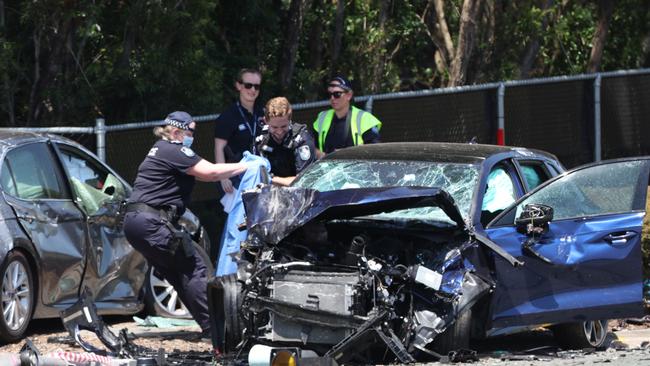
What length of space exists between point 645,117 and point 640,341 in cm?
967

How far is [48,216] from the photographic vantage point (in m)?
10.5

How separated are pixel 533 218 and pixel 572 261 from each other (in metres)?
0.42

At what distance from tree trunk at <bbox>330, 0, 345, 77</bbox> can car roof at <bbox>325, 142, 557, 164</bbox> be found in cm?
1028

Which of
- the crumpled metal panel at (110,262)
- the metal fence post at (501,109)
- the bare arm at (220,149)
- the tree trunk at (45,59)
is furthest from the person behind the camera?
the metal fence post at (501,109)

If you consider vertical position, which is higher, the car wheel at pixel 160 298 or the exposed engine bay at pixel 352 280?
the exposed engine bay at pixel 352 280

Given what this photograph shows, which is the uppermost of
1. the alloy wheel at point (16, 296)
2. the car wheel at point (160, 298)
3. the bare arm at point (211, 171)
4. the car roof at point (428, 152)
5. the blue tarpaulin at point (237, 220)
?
the car roof at point (428, 152)

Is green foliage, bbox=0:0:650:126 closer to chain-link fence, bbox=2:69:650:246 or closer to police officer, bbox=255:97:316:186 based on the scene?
chain-link fence, bbox=2:69:650:246

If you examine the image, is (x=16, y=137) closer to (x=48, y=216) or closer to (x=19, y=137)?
(x=19, y=137)

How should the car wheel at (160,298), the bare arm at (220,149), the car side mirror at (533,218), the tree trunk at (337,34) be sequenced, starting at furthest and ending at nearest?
1. the tree trunk at (337,34)
2. the car wheel at (160,298)
3. the bare arm at (220,149)
4. the car side mirror at (533,218)

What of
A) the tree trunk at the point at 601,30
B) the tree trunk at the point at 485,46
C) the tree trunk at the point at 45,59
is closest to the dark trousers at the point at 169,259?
the tree trunk at the point at 45,59

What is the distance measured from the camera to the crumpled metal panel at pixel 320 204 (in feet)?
27.1

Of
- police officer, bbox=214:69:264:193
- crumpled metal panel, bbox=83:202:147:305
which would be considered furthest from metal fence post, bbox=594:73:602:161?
crumpled metal panel, bbox=83:202:147:305

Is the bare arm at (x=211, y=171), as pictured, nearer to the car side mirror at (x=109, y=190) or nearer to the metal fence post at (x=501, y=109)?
the car side mirror at (x=109, y=190)

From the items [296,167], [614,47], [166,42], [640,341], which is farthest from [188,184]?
[614,47]
